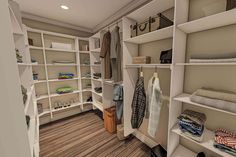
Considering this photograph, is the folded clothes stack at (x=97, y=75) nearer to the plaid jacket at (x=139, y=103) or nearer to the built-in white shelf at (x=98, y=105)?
the built-in white shelf at (x=98, y=105)

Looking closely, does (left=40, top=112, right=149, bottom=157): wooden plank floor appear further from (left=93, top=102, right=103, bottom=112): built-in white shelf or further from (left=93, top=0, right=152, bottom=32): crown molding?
(left=93, top=0, right=152, bottom=32): crown molding

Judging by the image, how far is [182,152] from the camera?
1370 mm

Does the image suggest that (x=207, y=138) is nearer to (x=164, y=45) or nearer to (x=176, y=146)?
(x=176, y=146)

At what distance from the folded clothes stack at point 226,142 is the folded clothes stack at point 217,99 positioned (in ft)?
0.98

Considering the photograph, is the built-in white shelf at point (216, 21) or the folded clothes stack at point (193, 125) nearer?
the built-in white shelf at point (216, 21)

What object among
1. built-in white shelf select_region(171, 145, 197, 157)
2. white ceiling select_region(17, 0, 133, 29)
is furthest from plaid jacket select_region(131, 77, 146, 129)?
white ceiling select_region(17, 0, 133, 29)

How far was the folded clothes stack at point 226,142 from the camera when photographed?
877 mm

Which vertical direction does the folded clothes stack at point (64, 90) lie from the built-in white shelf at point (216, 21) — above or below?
below

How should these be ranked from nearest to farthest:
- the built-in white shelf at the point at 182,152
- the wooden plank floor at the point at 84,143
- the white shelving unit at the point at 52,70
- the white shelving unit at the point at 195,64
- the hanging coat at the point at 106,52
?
the white shelving unit at the point at 195,64, the built-in white shelf at the point at 182,152, the wooden plank floor at the point at 84,143, the hanging coat at the point at 106,52, the white shelving unit at the point at 52,70

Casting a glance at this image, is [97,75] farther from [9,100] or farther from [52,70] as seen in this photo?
[9,100]

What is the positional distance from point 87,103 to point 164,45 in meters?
2.74

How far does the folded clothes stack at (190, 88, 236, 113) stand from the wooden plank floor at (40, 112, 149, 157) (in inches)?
51.7

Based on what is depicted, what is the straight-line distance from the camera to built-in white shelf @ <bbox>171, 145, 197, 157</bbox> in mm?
1322

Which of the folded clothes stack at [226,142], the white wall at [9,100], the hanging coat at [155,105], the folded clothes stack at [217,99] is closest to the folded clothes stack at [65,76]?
the hanging coat at [155,105]
